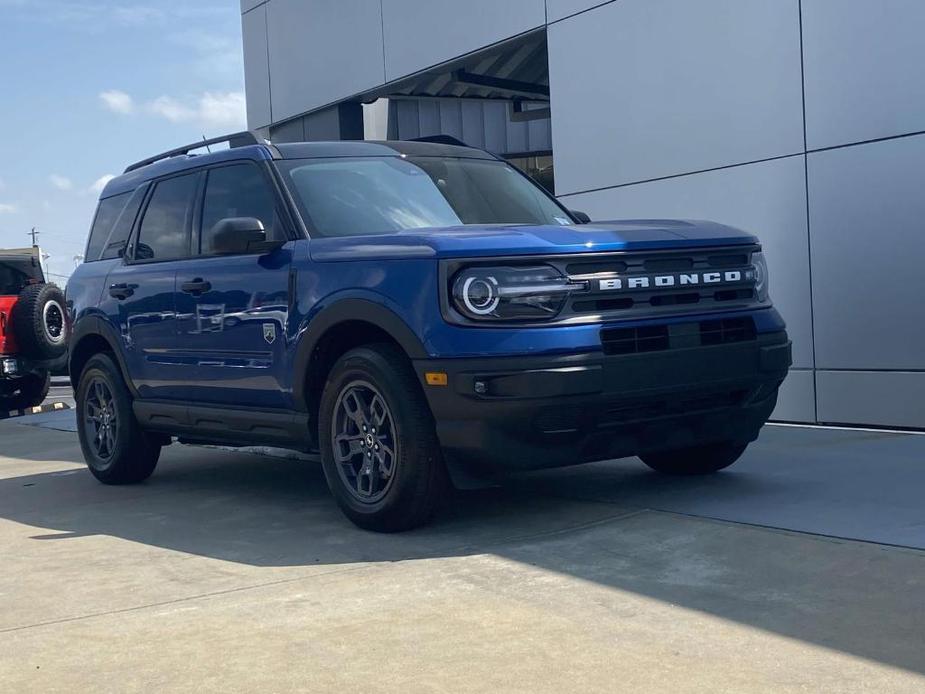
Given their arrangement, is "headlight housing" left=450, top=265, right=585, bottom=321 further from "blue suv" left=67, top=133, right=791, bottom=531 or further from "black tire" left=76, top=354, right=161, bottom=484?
"black tire" left=76, top=354, right=161, bottom=484

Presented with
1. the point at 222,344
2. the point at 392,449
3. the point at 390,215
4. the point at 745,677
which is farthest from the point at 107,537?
the point at 745,677

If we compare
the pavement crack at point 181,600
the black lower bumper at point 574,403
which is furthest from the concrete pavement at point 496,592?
the black lower bumper at point 574,403

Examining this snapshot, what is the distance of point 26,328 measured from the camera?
48.8 feet

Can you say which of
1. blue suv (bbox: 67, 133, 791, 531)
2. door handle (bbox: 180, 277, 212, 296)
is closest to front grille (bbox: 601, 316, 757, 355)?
blue suv (bbox: 67, 133, 791, 531)

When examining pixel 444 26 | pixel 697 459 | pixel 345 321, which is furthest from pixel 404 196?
pixel 444 26

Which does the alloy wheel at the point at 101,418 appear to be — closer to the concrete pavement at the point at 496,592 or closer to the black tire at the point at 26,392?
the concrete pavement at the point at 496,592

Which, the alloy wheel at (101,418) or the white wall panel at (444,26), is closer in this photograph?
the alloy wheel at (101,418)

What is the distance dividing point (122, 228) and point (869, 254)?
5.02 m

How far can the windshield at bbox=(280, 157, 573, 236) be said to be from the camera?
6414 mm

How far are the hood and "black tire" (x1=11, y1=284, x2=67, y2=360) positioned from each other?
965 centimetres

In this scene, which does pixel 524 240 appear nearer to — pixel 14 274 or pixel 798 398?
pixel 798 398

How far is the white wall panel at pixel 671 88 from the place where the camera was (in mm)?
9508

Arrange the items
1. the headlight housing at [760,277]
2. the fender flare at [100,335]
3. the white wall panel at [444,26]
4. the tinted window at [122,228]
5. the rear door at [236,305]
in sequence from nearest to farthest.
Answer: the headlight housing at [760,277] → the rear door at [236,305] → the fender flare at [100,335] → the tinted window at [122,228] → the white wall panel at [444,26]

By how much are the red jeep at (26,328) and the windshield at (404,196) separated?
30.0 ft
